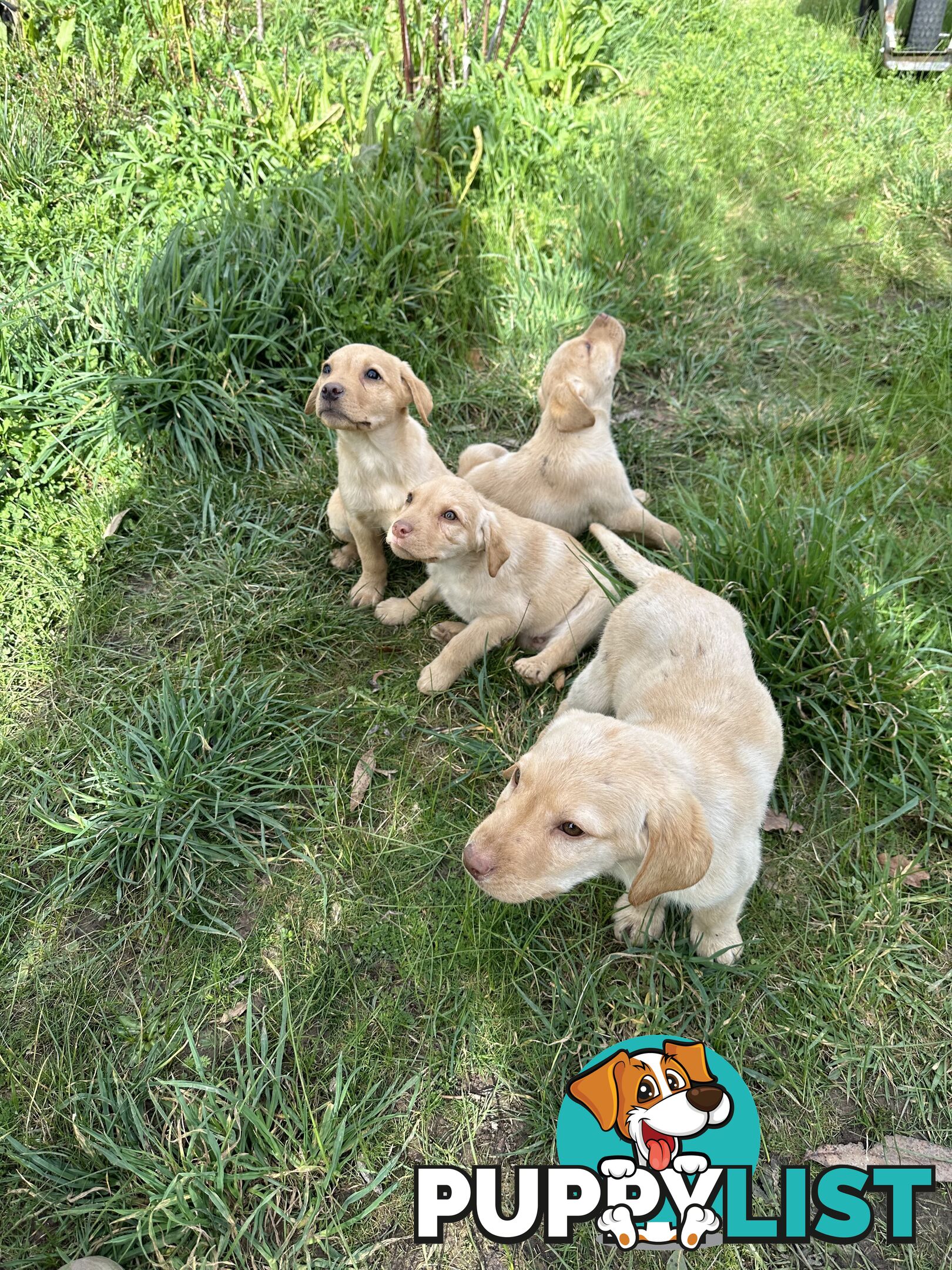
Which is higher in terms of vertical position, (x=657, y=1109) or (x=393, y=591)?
(x=393, y=591)

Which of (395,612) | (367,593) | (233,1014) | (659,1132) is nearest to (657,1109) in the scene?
(659,1132)

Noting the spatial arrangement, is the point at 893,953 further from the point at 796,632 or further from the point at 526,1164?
the point at 526,1164

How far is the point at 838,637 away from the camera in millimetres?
3078

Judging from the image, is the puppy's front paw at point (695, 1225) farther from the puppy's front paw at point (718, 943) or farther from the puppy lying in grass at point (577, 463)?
the puppy lying in grass at point (577, 463)

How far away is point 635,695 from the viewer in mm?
2818

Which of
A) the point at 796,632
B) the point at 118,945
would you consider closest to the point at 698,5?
the point at 796,632

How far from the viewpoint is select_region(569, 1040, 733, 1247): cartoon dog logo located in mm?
2203

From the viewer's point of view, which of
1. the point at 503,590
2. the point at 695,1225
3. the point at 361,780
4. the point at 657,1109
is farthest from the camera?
the point at 503,590

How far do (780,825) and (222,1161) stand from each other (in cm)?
219

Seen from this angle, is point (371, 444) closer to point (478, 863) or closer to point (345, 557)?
point (345, 557)

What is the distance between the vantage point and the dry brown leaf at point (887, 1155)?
92.9 inches

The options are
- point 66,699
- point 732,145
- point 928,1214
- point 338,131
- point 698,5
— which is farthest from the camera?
point 698,5

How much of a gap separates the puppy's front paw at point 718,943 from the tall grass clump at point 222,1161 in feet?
3.47

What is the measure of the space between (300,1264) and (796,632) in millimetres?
2721
